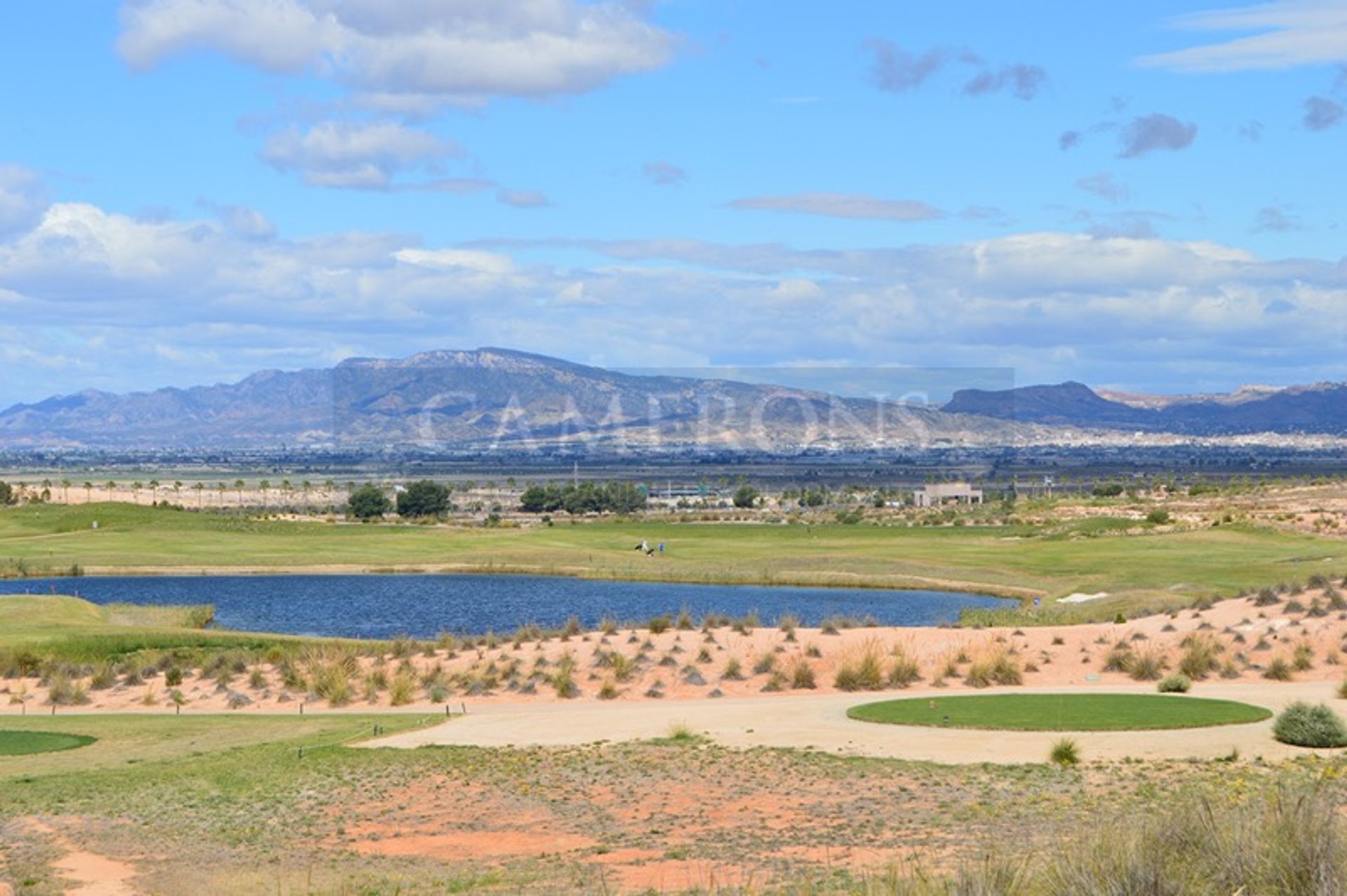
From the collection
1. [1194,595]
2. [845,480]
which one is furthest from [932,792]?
[845,480]

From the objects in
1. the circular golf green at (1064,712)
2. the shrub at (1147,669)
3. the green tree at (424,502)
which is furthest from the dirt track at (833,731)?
the green tree at (424,502)

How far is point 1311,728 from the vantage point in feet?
69.3

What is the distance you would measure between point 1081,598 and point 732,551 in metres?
26.8

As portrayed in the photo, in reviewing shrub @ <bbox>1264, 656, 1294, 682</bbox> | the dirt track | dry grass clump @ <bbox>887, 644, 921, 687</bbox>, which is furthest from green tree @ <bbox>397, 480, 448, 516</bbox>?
shrub @ <bbox>1264, 656, 1294, 682</bbox>

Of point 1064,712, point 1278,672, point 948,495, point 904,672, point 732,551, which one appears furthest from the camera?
point 948,495

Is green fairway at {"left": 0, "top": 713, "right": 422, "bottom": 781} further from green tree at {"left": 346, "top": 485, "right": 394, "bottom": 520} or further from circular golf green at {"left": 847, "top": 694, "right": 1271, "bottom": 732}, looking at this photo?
green tree at {"left": 346, "top": 485, "right": 394, "bottom": 520}

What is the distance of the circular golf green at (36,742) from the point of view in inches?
958

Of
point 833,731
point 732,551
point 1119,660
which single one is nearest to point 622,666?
point 833,731

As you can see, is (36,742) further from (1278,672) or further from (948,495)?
(948,495)

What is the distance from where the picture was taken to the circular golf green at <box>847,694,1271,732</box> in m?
23.6

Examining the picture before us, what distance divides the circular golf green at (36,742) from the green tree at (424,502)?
8481cm

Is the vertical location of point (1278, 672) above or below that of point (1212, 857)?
below

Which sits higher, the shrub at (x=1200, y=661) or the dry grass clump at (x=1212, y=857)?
the dry grass clump at (x=1212, y=857)

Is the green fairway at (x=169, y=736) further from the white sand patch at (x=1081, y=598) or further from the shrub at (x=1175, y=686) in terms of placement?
the white sand patch at (x=1081, y=598)
